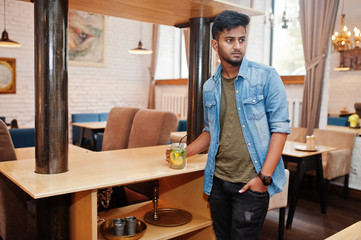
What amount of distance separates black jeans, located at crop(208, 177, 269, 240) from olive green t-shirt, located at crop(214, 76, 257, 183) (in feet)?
0.14

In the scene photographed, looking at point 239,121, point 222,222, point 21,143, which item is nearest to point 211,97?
point 239,121

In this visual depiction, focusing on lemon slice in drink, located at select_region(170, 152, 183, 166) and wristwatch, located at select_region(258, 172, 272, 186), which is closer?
wristwatch, located at select_region(258, 172, 272, 186)

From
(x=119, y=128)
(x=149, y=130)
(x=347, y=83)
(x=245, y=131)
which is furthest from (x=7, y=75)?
(x=347, y=83)

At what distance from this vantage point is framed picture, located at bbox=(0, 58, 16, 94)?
6398 millimetres

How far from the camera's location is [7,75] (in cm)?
646

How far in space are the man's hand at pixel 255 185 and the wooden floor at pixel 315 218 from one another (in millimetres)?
1603

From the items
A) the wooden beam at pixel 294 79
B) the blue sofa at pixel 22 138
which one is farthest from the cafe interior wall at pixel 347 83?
the blue sofa at pixel 22 138

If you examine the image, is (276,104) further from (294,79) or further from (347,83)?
(347,83)

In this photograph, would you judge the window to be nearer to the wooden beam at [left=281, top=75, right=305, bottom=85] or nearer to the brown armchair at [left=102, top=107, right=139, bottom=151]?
the wooden beam at [left=281, top=75, right=305, bottom=85]

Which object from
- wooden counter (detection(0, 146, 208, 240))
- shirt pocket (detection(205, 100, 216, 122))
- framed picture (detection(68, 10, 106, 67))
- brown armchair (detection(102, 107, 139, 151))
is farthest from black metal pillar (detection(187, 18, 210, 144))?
framed picture (detection(68, 10, 106, 67))

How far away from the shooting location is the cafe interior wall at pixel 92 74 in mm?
6539

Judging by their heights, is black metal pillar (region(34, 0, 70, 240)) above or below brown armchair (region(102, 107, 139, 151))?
above

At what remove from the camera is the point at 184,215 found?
220 centimetres

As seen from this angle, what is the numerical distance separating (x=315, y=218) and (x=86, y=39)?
594 cm
